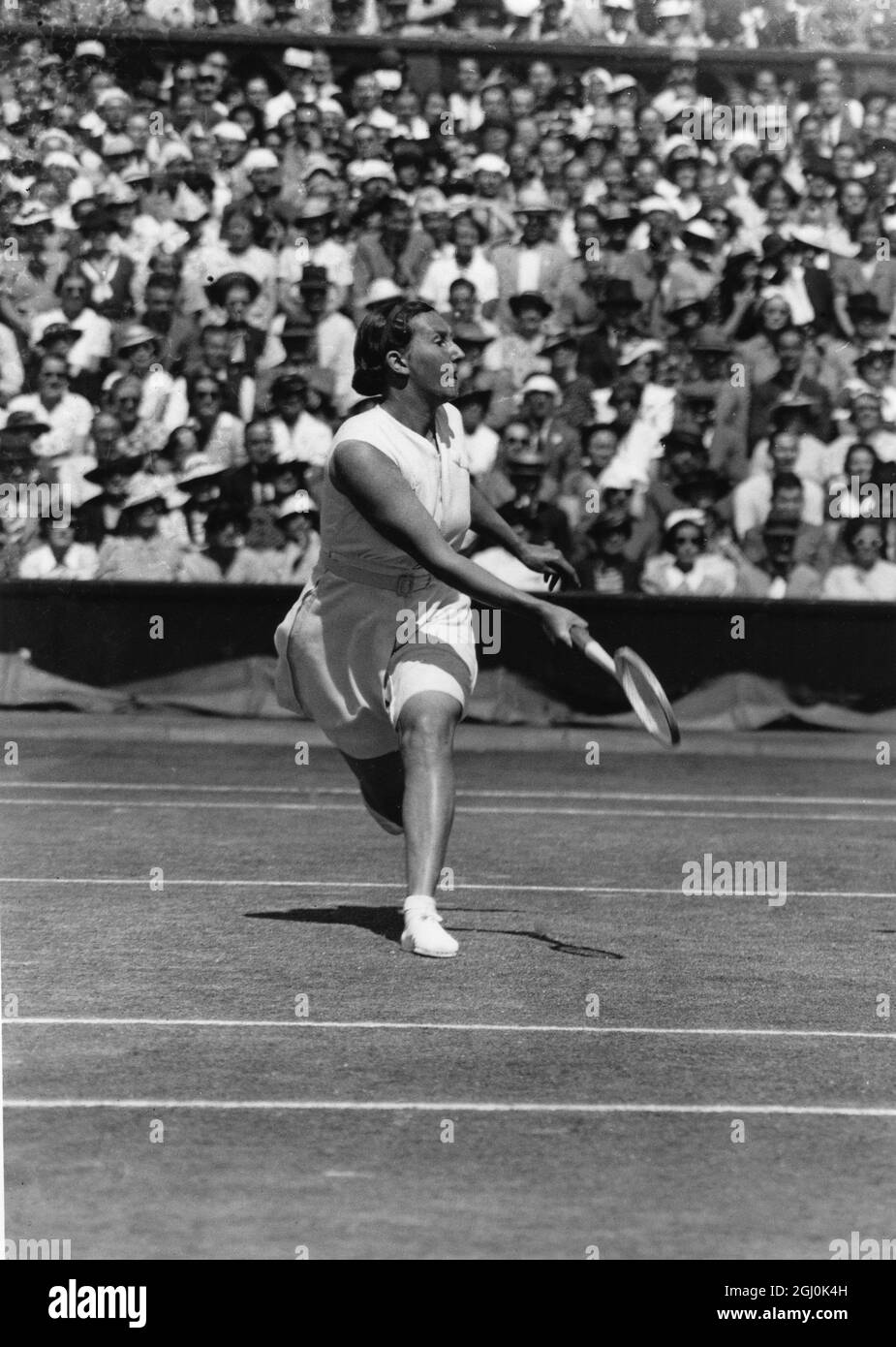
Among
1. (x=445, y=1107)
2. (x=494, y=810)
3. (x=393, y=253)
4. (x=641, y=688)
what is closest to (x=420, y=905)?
(x=641, y=688)

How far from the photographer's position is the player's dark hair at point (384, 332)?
7469 mm

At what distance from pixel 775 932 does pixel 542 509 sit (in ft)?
23.5

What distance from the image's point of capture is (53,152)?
58.6ft

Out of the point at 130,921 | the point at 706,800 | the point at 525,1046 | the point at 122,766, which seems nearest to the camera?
the point at 525,1046

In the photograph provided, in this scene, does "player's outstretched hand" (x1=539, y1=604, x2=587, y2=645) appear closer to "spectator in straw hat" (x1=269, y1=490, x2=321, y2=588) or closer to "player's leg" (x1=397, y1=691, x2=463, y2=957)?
"player's leg" (x1=397, y1=691, x2=463, y2=957)

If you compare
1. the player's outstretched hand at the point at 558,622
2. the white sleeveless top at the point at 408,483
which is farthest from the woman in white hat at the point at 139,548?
the player's outstretched hand at the point at 558,622

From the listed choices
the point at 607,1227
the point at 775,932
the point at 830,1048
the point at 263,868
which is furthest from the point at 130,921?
the point at 607,1227

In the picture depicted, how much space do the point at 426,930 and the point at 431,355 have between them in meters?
1.76

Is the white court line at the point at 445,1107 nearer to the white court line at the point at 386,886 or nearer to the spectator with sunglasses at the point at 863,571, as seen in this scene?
the white court line at the point at 386,886

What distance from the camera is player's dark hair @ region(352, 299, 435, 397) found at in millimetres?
7469

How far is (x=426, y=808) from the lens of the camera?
7.33m

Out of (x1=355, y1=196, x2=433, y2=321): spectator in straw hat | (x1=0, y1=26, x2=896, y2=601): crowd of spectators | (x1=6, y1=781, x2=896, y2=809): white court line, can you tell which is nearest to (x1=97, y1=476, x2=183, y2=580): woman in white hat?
(x1=0, y1=26, x2=896, y2=601): crowd of spectators

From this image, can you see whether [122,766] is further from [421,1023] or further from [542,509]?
[421,1023]

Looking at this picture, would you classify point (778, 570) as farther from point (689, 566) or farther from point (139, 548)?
point (139, 548)
